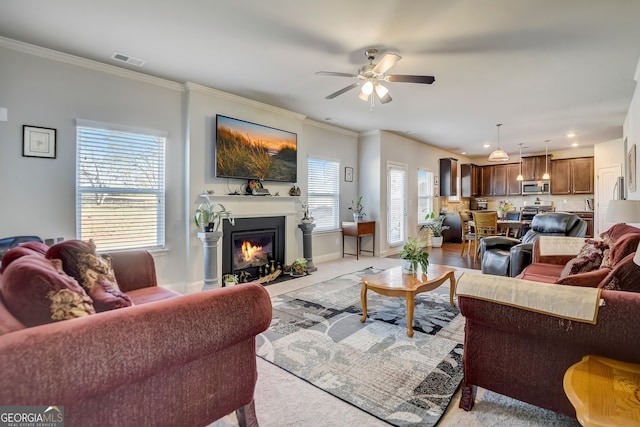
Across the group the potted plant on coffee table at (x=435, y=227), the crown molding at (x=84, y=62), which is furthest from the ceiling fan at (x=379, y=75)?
the potted plant on coffee table at (x=435, y=227)

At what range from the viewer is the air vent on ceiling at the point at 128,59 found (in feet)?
10.6

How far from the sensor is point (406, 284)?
113 inches

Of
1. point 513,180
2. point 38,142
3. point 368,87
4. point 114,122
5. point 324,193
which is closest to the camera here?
point 38,142

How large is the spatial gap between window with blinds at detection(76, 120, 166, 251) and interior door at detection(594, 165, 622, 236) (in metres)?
9.44

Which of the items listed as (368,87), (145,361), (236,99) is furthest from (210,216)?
(145,361)

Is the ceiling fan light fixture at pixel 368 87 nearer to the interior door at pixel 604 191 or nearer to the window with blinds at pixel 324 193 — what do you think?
the window with blinds at pixel 324 193

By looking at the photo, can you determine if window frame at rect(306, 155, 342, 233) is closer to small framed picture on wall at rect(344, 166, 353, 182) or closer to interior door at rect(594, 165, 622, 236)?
small framed picture on wall at rect(344, 166, 353, 182)

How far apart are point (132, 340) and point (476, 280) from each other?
166 cm

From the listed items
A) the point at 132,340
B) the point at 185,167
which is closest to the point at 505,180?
the point at 185,167

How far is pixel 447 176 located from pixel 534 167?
8.45 ft

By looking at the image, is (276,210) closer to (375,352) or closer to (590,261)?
(375,352)

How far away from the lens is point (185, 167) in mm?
4117

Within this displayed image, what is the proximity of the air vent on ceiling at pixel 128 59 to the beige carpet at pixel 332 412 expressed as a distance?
3404mm

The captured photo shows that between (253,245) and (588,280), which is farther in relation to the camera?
(253,245)
